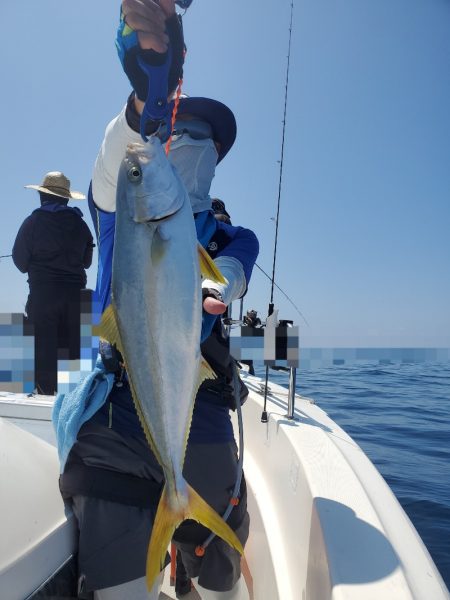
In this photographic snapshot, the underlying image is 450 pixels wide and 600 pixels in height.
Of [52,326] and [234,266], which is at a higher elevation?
[234,266]

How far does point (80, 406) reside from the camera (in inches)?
56.8

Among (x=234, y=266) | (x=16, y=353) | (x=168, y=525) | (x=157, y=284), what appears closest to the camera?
(x=157, y=284)

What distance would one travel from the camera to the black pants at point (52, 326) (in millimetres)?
3672

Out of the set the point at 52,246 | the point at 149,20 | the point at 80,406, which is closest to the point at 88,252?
the point at 52,246

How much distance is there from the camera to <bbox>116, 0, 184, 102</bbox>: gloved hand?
1166 millimetres

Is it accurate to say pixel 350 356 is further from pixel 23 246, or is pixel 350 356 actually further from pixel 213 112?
pixel 23 246

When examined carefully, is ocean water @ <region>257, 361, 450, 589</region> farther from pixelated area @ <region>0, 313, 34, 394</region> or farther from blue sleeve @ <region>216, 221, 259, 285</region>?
pixelated area @ <region>0, 313, 34, 394</region>

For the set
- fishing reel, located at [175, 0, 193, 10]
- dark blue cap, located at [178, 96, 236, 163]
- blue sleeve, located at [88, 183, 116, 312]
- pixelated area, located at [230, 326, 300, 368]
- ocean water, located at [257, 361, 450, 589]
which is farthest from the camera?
ocean water, located at [257, 361, 450, 589]

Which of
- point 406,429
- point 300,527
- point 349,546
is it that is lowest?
point 406,429

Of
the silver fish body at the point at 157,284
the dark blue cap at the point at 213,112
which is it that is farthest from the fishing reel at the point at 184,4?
the silver fish body at the point at 157,284

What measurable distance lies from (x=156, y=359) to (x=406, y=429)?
5534mm

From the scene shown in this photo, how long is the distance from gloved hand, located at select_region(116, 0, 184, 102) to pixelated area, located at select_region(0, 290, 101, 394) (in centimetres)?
85

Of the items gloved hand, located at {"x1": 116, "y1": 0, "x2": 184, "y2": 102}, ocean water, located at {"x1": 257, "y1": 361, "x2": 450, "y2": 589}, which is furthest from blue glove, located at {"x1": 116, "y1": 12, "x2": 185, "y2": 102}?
ocean water, located at {"x1": 257, "y1": 361, "x2": 450, "y2": 589}

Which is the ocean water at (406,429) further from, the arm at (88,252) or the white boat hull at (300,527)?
the arm at (88,252)
